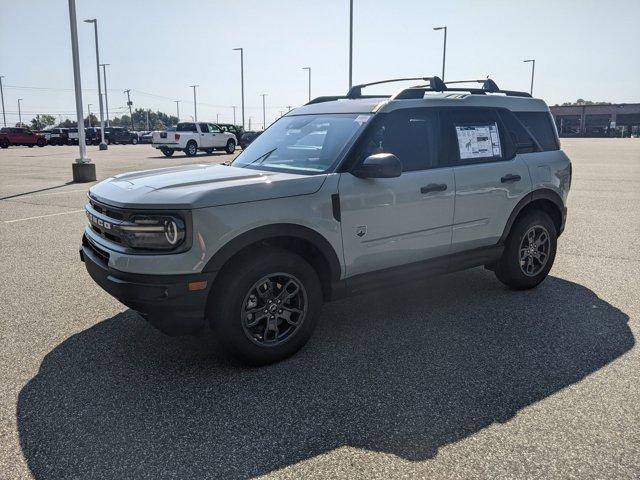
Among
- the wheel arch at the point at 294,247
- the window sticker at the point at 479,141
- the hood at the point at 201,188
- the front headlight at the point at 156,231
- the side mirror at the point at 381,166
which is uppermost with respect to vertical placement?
the window sticker at the point at 479,141

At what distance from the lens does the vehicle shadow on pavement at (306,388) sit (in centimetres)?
278

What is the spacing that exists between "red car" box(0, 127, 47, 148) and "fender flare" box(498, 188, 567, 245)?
156ft

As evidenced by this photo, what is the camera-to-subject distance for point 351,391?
3396mm

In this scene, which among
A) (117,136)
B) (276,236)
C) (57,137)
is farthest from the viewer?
(117,136)

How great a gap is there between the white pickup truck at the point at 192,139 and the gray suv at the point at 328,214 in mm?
26369

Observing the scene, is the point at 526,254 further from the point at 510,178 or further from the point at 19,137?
the point at 19,137

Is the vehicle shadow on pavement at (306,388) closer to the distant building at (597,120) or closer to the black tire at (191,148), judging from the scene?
the black tire at (191,148)

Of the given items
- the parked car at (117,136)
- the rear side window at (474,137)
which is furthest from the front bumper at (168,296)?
the parked car at (117,136)

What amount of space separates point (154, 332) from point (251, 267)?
1.33 metres

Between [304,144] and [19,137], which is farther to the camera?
[19,137]

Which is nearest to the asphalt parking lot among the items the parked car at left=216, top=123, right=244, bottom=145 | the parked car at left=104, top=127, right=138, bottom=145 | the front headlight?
the front headlight

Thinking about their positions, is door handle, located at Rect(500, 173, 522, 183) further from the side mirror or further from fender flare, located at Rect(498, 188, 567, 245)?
the side mirror

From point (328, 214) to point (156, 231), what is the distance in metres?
1.19

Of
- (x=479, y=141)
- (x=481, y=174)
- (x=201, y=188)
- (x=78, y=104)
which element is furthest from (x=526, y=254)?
(x=78, y=104)
